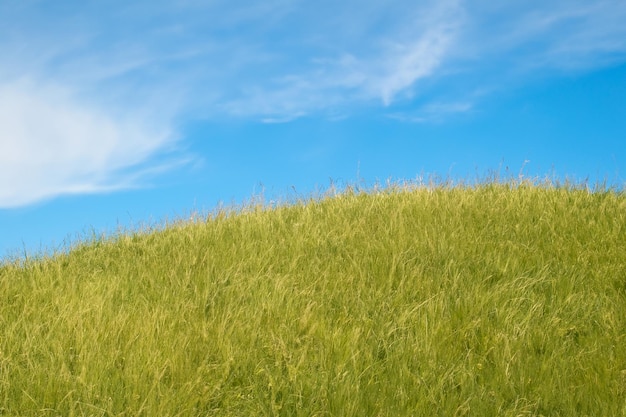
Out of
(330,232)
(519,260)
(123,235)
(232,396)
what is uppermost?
(123,235)

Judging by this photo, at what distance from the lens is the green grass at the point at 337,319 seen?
4.34 meters

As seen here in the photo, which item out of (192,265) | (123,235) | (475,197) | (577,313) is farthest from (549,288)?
(123,235)

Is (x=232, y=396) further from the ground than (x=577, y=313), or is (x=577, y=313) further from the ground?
(x=577, y=313)

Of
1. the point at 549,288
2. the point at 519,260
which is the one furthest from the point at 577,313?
the point at 519,260

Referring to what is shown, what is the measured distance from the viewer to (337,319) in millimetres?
5414

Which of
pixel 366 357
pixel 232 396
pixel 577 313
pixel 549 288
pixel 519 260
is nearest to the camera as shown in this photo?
pixel 232 396

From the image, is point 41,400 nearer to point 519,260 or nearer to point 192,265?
point 192,265

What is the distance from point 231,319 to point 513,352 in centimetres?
247

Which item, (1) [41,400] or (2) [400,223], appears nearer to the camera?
(1) [41,400]

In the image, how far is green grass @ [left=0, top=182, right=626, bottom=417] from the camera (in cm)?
434

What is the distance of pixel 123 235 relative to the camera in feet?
32.0

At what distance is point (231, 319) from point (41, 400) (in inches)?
67.4

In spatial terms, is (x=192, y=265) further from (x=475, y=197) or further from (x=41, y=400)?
(x=475, y=197)

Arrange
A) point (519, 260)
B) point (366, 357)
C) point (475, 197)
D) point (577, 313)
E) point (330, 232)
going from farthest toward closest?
1. point (475, 197)
2. point (330, 232)
3. point (519, 260)
4. point (577, 313)
5. point (366, 357)
